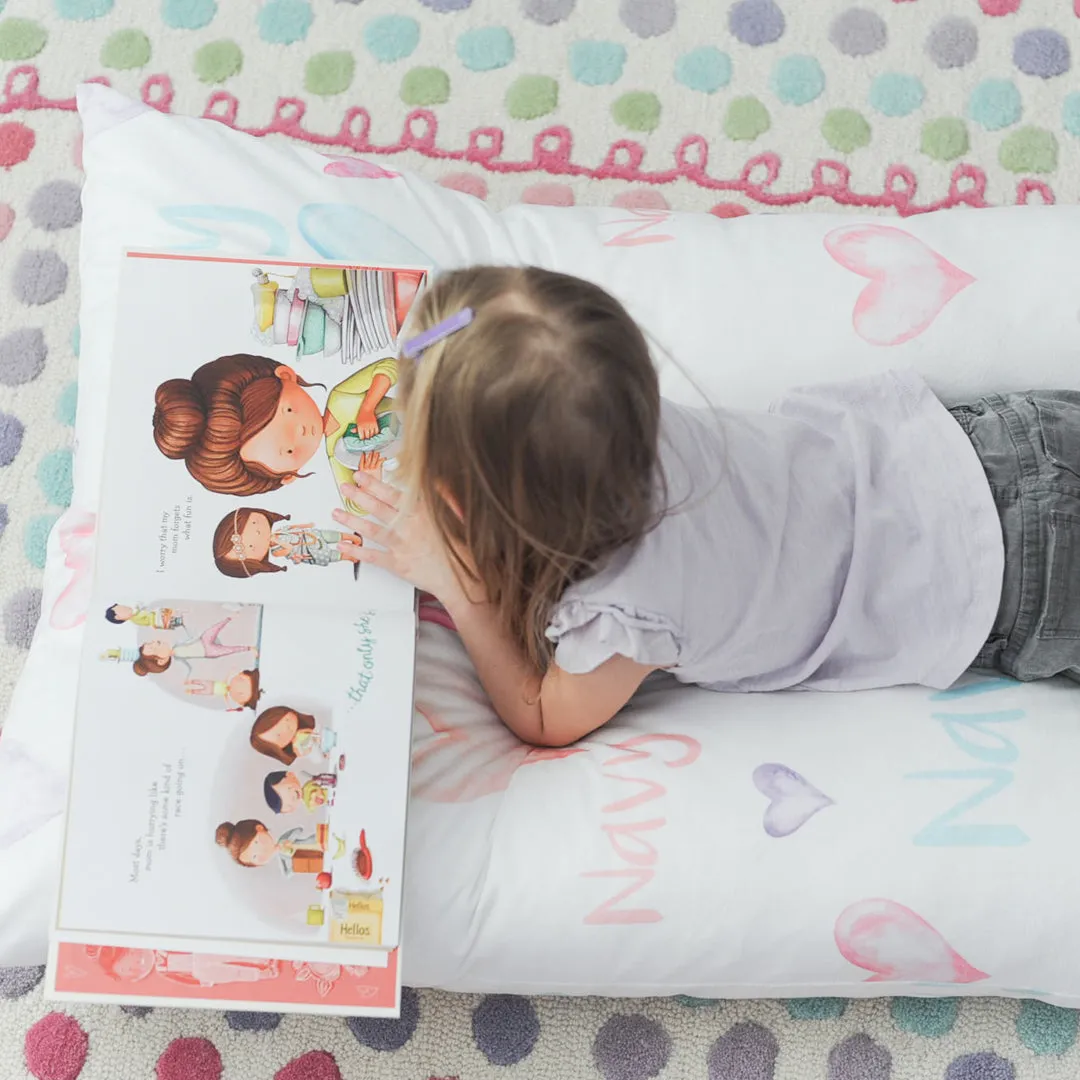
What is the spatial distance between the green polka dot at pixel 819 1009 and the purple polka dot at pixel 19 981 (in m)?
0.57

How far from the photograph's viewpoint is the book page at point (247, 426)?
780 millimetres

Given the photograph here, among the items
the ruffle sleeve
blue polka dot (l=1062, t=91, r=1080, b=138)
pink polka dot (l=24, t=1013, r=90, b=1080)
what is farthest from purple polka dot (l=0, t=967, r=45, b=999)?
blue polka dot (l=1062, t=91, r=1080, b=138)

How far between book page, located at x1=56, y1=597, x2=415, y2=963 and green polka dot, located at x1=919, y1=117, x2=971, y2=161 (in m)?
0.77

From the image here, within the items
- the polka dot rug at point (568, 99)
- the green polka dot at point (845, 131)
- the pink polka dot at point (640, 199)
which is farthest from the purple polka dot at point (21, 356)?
the green polka dot at point (845, 131)

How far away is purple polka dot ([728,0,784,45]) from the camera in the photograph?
48.3 inches

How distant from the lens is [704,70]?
122cm

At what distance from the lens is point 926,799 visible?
79 centimetres

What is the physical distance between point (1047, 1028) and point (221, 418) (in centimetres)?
74

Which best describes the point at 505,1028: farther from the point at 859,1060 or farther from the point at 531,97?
the point at 531,97

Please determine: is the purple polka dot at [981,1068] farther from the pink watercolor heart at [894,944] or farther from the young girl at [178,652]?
the young girl at [178,652]

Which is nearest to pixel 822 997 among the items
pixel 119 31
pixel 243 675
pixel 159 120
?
pixel 243 675

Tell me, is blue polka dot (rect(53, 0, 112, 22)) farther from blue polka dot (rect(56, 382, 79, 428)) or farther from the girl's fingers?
the girl's fingers

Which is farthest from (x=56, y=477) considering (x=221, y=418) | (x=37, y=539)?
(x=221, y=418)

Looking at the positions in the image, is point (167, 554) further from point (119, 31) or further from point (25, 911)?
point (119, 31)
